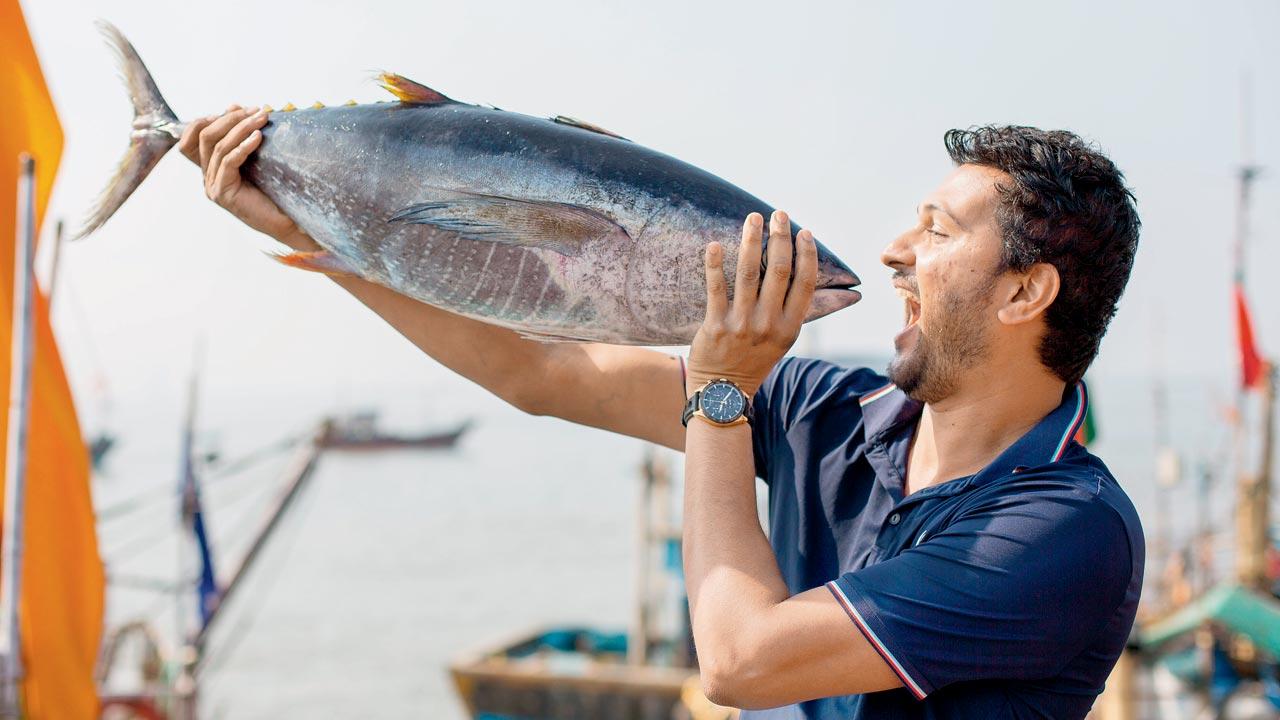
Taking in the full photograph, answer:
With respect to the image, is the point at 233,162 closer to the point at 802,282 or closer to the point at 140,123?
the point at 140,123

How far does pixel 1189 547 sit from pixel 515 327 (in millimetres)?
16098

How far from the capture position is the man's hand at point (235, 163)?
7.24ft

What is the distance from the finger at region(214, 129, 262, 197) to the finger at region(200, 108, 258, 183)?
0.04 m

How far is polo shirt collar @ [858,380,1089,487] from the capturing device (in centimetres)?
207

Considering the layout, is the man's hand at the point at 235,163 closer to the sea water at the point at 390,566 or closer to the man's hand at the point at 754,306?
the man's hand at the point at 754,306

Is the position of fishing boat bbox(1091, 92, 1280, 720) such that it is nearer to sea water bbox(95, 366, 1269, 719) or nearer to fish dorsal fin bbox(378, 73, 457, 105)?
sea water bbox(95, 366, 1269, 719)

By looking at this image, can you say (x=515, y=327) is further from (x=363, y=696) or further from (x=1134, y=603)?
(x=363, y=696)

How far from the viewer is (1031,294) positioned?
6.95 feet

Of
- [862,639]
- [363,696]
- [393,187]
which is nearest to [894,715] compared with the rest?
[862,639]

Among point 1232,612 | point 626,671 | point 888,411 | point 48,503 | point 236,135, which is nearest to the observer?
point 236,135

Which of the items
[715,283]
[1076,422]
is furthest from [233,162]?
[1076,422]

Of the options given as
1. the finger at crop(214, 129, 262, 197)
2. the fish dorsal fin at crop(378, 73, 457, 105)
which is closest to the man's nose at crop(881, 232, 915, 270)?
the fish dorsal fin at crop(378, 73, 457, 105)

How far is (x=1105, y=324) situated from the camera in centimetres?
222

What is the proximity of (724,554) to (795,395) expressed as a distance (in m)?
0.68
